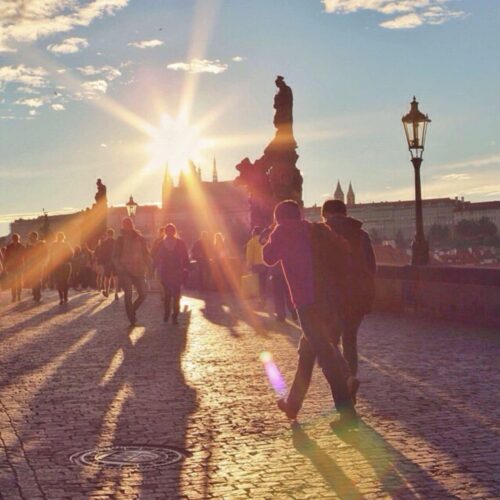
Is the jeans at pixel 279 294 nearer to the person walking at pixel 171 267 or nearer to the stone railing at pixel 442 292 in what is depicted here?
the person walking at pixel 171 267

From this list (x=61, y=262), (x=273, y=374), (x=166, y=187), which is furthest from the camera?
(x=166, y=187)

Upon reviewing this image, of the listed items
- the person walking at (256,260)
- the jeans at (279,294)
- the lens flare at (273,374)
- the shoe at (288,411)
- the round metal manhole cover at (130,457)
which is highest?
the person walking at (256,260)

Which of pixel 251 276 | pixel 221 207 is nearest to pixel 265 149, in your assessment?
pixel 251 276

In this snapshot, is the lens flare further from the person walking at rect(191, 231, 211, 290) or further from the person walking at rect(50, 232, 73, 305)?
the person walking at rect(191, 231, 211, 290)

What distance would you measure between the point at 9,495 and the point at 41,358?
6737 millimetres

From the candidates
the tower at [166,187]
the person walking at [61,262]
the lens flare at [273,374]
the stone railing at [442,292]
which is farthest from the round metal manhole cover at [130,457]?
the tower at [166,187]

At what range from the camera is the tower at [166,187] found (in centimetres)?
17488

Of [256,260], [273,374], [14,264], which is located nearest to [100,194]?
[14,264]

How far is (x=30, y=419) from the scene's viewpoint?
767 centimetres

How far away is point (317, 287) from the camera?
7379 millimetres

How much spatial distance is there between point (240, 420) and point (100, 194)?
45.8 m

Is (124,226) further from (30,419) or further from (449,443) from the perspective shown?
(449,443)

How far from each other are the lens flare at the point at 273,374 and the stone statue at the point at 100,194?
40.7m

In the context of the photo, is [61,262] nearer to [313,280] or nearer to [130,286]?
[130,286]
